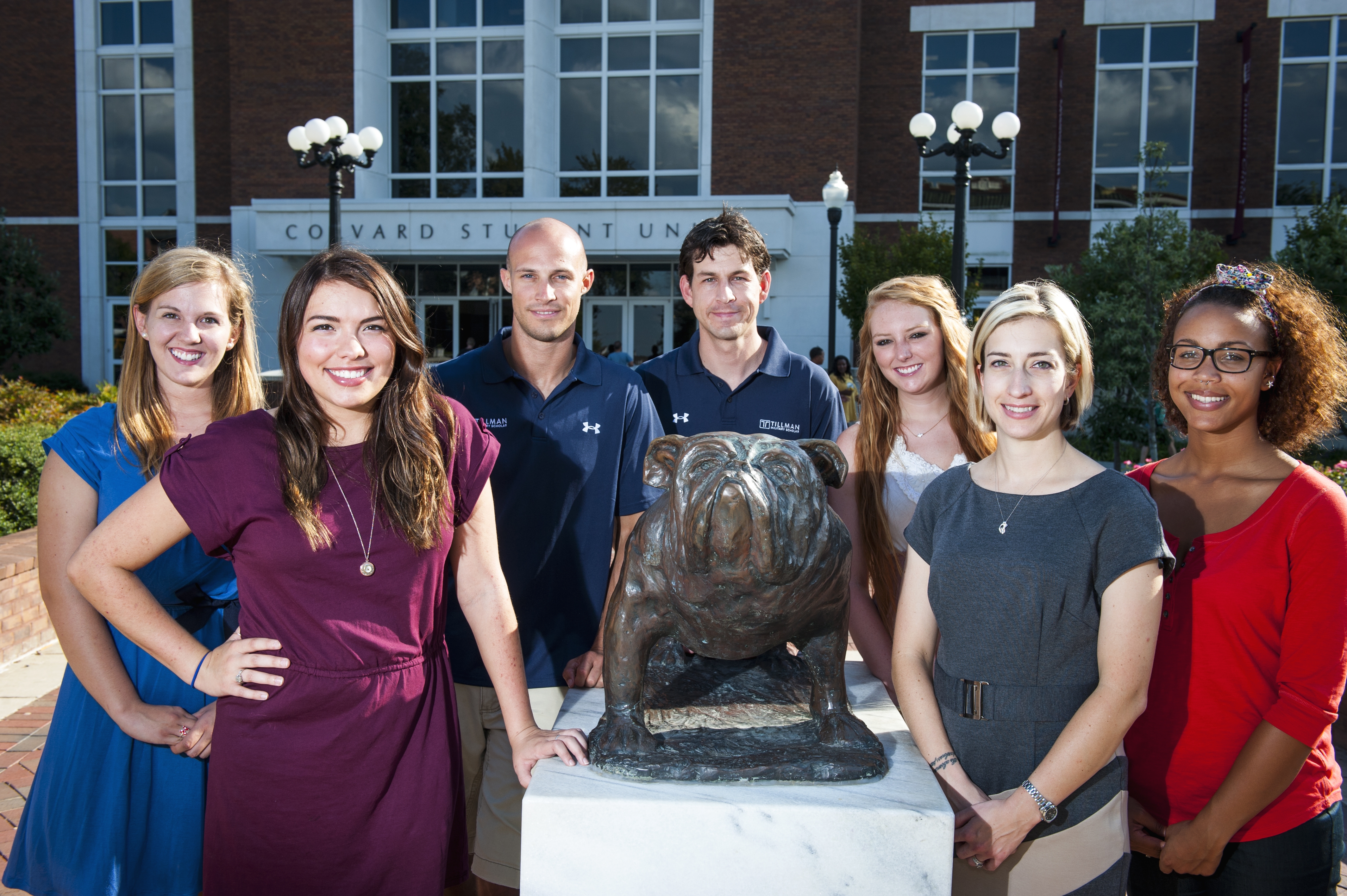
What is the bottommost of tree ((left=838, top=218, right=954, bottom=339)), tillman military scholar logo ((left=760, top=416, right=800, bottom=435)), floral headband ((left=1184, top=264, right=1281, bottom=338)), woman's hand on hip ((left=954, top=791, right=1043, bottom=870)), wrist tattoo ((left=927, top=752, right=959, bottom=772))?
woman's hand on hip ((left=954, top=791, right=1043, bottom=870))

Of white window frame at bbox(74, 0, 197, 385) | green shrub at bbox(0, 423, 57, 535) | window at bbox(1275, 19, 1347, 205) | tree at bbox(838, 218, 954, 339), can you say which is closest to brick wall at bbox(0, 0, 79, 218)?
white window frame at bbox(74, 0, 197, 385)

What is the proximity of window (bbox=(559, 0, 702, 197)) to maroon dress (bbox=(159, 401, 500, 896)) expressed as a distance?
17.4m

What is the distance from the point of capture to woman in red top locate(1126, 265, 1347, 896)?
6.58 ft

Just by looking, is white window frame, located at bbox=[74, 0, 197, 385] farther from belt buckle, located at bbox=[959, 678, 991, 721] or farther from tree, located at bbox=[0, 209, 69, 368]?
belt buckle, located at bbox=[959, 678, 991, 721]

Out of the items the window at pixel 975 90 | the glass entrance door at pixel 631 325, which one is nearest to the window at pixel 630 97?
the glass entrance door at pixel 631 325

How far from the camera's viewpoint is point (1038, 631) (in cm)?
191

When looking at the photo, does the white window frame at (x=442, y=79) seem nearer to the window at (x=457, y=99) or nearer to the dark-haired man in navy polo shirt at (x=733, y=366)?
the window at (x=457, y=99)

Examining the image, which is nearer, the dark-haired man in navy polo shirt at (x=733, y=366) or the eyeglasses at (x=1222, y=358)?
the eyeglasses at (x=1222, y=358)

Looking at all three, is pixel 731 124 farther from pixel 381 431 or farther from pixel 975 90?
pixel 381 431

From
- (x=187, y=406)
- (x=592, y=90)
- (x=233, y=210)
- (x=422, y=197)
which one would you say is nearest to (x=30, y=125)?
(x=233, y=210)

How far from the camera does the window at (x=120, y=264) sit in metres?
21.3

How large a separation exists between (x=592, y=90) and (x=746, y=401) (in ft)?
57.3

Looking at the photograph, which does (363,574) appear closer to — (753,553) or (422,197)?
(753,553)

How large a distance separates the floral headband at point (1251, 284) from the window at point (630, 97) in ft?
55.6
